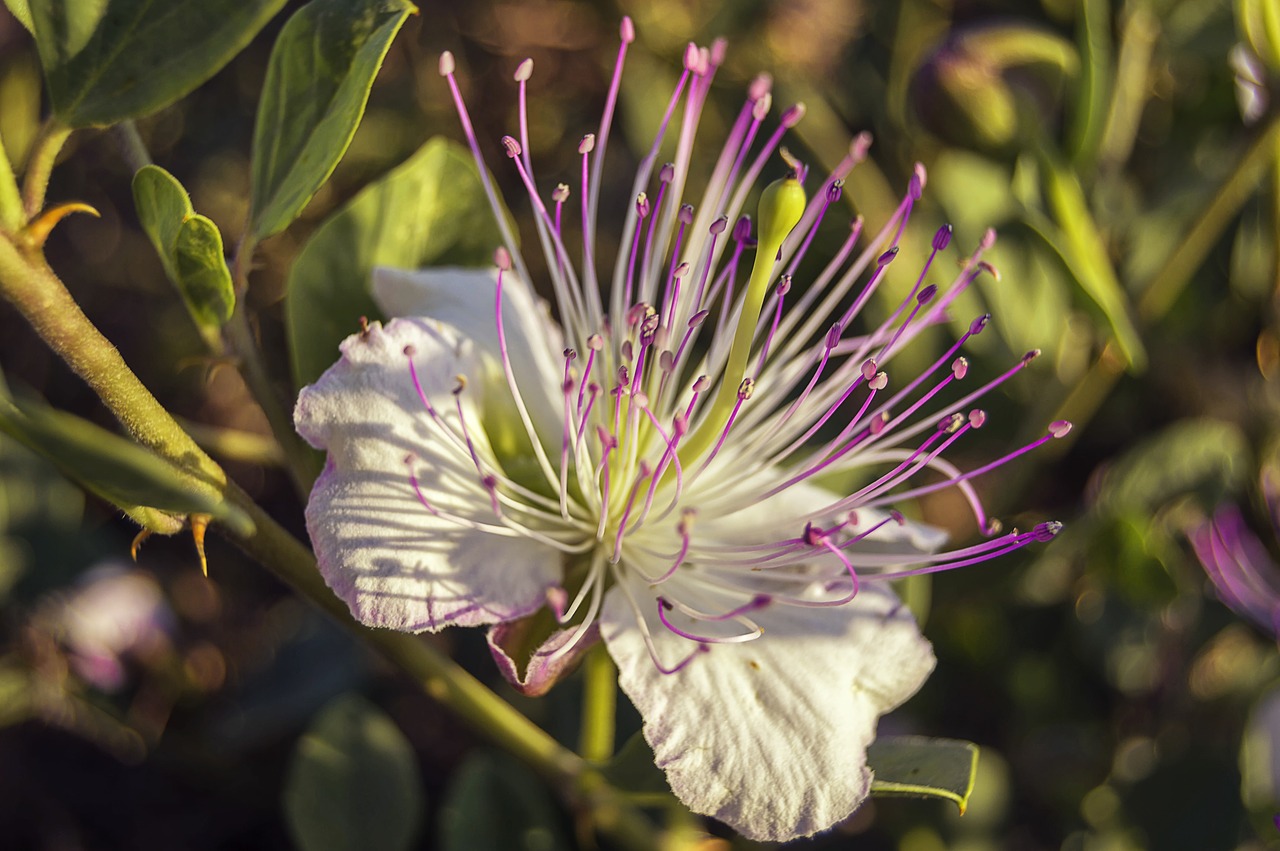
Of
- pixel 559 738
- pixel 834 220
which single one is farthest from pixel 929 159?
pixel 559 738

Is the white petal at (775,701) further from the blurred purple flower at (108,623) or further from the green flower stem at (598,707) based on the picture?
the blurred purple flower at (108,623)

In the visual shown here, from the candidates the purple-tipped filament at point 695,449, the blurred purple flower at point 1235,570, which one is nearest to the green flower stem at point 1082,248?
the purple-tipped filament at point 695,449

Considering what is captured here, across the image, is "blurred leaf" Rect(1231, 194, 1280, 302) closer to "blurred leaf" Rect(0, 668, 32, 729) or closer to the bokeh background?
the bokeh background

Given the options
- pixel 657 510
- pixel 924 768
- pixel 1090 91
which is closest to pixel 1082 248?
pixel 1090 91

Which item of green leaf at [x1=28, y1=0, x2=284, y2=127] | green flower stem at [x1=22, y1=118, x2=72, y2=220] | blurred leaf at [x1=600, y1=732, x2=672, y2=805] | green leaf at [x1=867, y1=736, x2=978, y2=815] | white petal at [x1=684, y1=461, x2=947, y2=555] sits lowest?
blurred leaf at [x1=600, y1=732, x2=672, y2=805]

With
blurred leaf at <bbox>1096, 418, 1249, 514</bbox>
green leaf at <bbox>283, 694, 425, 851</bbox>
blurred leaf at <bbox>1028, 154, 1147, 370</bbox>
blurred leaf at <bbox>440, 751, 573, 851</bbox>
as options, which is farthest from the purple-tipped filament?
blurred leaf at <bbox>1096, 418, 1249, 514</bbox>

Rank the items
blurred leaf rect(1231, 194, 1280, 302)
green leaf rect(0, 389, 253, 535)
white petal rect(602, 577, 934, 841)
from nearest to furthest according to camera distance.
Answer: green leaf rect(0, 389, 253, 535) < white petal rect(602, 577, 934, 841) < blurred leaf rect(1231, 194, 1280, 302)
